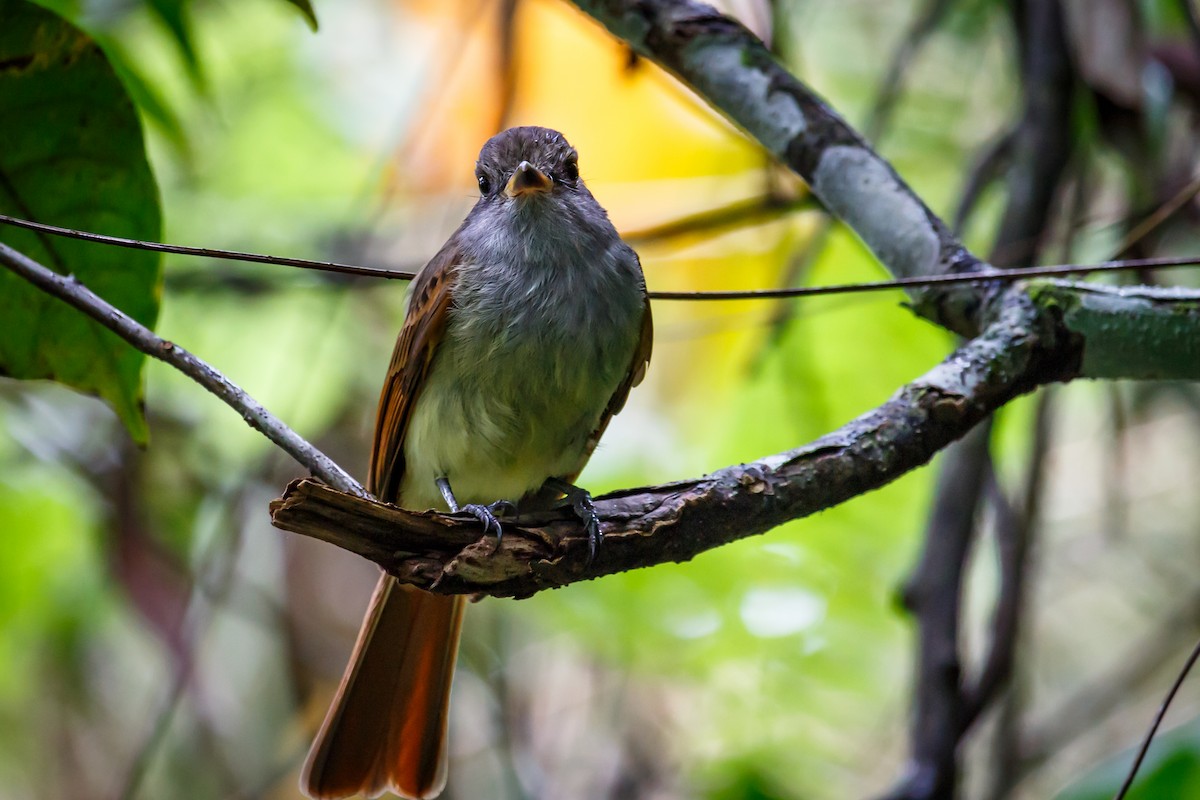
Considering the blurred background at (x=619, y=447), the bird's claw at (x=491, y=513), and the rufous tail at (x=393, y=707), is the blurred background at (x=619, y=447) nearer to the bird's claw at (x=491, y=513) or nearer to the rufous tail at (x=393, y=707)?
the rufous tail at (x=393, y=707)

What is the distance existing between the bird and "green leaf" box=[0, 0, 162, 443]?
64 cm

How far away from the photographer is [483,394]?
7.84 ft

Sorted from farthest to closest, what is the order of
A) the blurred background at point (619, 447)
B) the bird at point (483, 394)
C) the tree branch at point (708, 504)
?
1. the blurred background at point (619, 447)
2. the bird at point (483, 394)
3. the tree branch at point (708, 504)

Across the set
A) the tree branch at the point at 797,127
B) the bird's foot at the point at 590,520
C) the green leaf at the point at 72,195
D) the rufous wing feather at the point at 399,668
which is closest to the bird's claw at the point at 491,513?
the bird's foot at the point at 590,520

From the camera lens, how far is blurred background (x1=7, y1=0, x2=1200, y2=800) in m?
3.35

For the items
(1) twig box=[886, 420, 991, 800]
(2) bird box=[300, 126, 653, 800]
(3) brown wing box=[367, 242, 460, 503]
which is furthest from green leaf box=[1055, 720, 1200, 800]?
(3) brown wing box=[367, 242, 460, 503]

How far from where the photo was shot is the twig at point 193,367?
161 centimetres

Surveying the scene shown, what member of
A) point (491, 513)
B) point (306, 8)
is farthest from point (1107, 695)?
point (306, 8)

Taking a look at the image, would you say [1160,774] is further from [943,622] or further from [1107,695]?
[1107,695]

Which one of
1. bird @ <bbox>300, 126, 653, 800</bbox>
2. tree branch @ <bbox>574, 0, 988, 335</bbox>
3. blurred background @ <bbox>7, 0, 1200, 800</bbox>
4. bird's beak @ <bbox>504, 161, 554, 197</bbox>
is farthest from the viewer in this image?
blurred background @ <bbox>7, 0, 1200, 800</bbox>

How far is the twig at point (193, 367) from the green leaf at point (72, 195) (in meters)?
Answer: 0.27

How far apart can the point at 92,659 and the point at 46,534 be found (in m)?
1.20

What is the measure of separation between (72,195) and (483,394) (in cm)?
84

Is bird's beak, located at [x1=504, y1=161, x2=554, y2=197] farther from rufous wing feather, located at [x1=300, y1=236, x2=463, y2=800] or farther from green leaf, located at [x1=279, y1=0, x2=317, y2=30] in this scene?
green leaf, located at [x1=279, y1=0, x2=317, y2=30]
